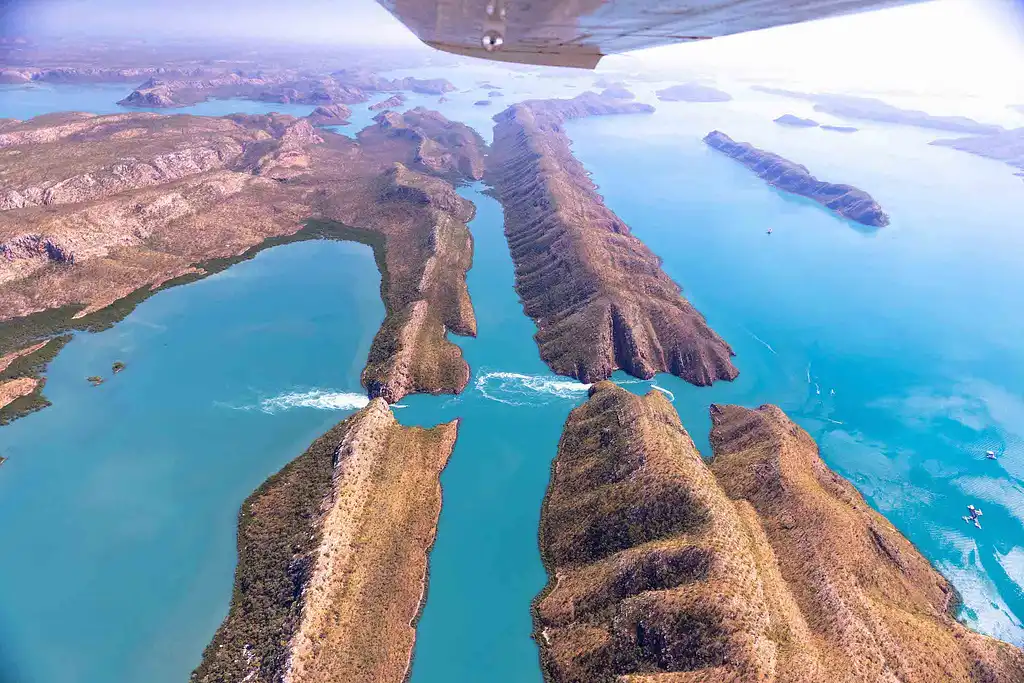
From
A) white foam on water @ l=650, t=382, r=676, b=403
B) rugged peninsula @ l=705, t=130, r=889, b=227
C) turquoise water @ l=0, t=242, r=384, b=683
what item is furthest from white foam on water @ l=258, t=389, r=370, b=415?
rugged peninsula @ l=705, t=130, r=889, b=227

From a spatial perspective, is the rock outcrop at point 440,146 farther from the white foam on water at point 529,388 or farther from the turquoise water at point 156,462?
the white foam on water at point 529,388

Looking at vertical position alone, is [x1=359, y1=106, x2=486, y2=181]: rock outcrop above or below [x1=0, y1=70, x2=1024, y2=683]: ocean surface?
above

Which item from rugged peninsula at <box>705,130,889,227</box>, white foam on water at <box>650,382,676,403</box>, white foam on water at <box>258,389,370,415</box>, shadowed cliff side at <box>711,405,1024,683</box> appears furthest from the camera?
rugged peninsula at <box>705,130,889,227</box>

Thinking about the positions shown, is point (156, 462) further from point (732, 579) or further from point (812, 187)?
point (812, 187)

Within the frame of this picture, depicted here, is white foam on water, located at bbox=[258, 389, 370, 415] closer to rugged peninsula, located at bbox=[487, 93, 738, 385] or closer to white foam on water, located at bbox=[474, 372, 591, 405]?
white foam on water, located at bbox=[474, 372, 591, 405]

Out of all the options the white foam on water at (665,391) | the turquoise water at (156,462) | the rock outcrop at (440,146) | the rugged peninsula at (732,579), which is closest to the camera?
the rugged peninsula at (732,579)

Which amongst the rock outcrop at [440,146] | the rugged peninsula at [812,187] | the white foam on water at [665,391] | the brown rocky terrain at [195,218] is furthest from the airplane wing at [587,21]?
the rugged peninsula at [812,187]

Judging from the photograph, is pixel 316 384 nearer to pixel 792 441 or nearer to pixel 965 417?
pixel 792 441
